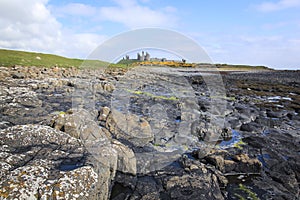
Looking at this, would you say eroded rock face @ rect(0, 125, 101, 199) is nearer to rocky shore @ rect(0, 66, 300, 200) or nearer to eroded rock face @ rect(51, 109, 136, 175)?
rocky shore @ rect(0, 66, 300, 200)

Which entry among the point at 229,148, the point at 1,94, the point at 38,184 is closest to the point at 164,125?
the point at 229,148

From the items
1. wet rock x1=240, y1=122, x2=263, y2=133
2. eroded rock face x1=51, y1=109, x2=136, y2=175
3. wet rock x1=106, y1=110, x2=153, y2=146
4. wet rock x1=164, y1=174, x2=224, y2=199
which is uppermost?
eroded rock face x1=51, y1=109, x2=136, y2=175

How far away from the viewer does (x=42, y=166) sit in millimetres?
5035

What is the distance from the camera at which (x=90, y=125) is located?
845 cm

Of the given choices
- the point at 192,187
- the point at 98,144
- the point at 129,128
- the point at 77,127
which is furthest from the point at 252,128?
the point at 77,127

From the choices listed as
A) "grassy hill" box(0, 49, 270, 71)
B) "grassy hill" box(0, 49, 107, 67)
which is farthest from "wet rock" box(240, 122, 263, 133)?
"grassy hill" box(0, 49, 107, 67)

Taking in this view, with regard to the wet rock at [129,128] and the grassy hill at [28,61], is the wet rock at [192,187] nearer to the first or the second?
the wet rock at [129,128]

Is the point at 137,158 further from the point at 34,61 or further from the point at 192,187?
the point at 34,61

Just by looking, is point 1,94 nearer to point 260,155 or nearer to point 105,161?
point 105,161

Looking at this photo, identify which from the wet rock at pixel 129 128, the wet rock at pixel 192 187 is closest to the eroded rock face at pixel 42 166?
the wet rock at pixel 192 187

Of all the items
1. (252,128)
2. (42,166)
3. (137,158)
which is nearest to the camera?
(42,166)

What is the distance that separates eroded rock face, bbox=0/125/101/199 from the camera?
4393 mm

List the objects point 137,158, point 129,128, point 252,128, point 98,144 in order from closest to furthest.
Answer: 1. point 98,144
2. point 137,158
3. point 129,128
4. point 252,128

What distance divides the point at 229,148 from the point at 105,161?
6956 millimetres
